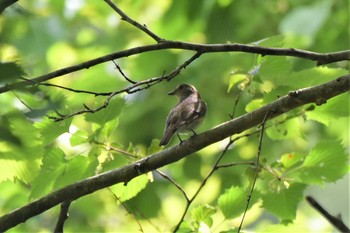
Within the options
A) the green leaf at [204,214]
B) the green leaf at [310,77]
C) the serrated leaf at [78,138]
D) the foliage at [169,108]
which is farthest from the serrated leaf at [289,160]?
the serrated leaf at [78,138]

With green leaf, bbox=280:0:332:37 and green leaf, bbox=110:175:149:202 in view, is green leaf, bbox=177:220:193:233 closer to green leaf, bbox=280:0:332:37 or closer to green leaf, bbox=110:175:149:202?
green leaf, bbox=110:175:149:202

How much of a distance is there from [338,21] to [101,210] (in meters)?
2.83

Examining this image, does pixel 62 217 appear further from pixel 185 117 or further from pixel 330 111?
pixel 330 111

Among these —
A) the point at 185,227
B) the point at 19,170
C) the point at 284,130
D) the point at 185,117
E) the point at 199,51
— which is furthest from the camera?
the point at 185,117

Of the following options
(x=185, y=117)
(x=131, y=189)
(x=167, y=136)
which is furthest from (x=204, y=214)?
(x=185, y=117)

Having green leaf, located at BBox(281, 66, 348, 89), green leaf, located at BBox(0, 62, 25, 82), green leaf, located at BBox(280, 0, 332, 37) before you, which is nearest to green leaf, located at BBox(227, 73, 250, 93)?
green leaf, located at BBox(281, 66, 348, 89)

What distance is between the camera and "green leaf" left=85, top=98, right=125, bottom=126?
8.88 ft

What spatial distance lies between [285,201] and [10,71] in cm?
202

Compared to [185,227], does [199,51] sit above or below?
above

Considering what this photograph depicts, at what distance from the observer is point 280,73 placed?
2.81 meters

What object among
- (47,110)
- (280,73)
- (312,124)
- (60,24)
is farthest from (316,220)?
(47,110)

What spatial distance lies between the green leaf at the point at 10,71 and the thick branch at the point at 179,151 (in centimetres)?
132

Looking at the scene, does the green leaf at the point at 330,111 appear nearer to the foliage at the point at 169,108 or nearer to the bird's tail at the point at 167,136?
the foliage at the point at 169,108

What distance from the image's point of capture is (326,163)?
2898 mm
